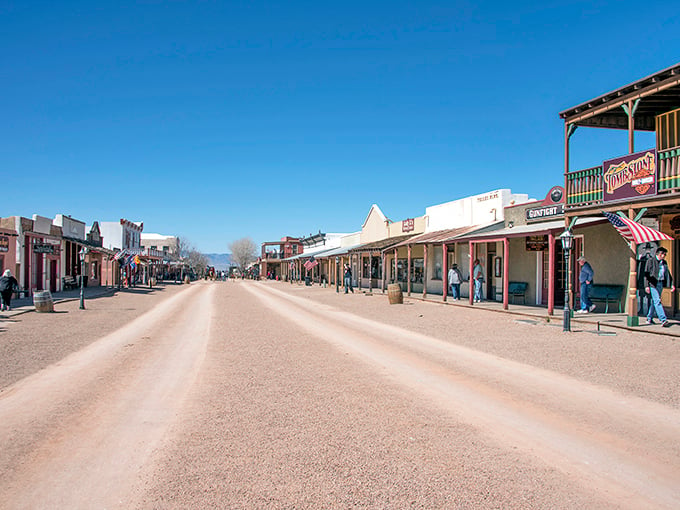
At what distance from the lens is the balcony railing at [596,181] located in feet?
42.5

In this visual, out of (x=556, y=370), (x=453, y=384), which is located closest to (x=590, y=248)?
(x=556, y=370)

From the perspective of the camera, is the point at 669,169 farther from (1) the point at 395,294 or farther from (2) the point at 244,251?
(2) the point at 244,251

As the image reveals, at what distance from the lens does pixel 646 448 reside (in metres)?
4.69

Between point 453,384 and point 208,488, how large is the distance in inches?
168

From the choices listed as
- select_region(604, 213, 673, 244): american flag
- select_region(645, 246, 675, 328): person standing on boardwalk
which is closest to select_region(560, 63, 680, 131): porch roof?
select_region(604, 213, 673, 244): american flag

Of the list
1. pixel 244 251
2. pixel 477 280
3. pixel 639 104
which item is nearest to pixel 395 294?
pixel 477 280

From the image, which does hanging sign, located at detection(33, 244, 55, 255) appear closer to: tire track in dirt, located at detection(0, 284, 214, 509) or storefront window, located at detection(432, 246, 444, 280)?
tire track in dirt, located at detection(0, 284, 214, 509)

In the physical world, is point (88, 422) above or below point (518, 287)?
below

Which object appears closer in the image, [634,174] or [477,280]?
[634,174]

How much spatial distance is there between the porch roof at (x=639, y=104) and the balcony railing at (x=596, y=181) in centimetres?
→ 162

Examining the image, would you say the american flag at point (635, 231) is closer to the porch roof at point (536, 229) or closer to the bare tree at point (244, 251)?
the porch roof at point (536, 229)

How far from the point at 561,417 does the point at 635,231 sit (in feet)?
29.2

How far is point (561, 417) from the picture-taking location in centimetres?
566

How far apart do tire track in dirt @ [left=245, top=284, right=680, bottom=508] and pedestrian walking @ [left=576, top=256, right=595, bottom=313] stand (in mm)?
7876
